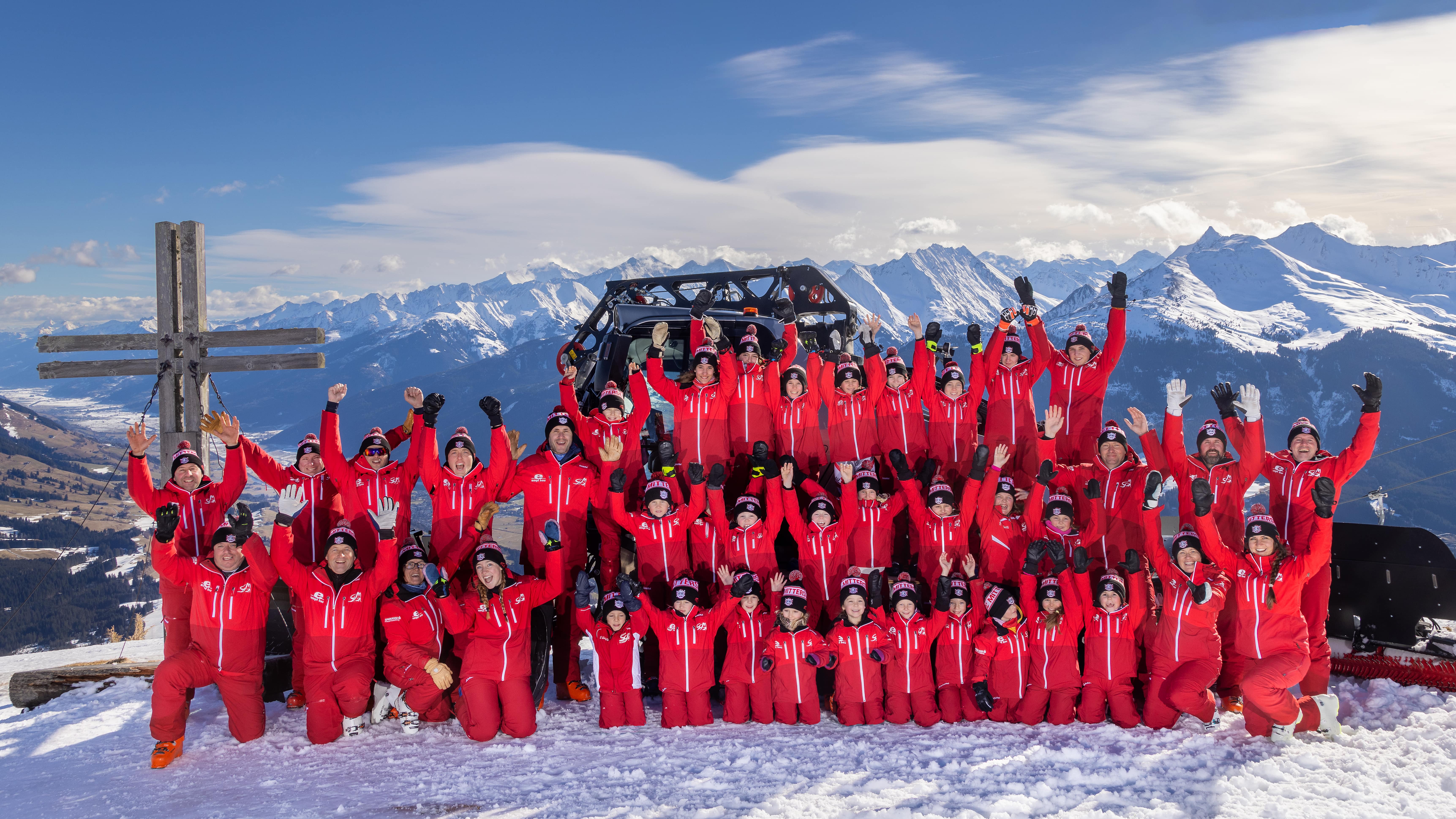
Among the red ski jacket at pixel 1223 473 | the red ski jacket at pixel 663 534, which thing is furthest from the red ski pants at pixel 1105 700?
the red ski jacket at pixel 663 534

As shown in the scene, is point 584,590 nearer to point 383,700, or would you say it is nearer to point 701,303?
point 383,700

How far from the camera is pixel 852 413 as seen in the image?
284 inches

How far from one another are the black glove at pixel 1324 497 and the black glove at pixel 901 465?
286cm

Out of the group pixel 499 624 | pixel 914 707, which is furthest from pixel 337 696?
pixel 914 707

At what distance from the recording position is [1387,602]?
21.5 feet

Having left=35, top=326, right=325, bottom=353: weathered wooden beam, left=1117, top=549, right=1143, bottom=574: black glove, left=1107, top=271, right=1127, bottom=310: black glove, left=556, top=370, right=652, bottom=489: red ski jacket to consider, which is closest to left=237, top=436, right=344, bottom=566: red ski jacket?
left=35, top=326, right=325, bottom=353: weathered wooden beam

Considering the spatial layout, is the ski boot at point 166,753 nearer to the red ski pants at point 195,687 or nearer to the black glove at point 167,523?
the red ski pants at point 195,687

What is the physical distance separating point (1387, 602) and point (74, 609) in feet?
473

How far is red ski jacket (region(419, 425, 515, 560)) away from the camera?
6340mm

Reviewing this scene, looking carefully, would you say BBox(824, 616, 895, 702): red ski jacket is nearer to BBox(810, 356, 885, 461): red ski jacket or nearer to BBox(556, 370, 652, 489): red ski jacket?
BBox(810, 356, 885, 461): red ski jacket

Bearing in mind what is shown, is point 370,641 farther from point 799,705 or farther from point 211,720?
point 799,705

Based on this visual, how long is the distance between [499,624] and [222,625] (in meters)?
1.91

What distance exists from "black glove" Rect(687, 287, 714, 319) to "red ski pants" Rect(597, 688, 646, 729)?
3377mm

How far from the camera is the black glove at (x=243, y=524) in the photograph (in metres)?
5.50
